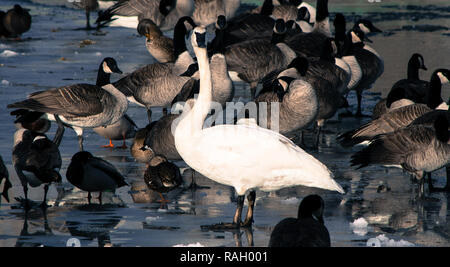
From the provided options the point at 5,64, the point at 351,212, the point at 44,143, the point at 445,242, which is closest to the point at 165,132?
the point at 44,143

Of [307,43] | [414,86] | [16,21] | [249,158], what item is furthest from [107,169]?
[16,21]

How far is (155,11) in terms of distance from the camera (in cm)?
2259

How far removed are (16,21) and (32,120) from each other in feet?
42.5

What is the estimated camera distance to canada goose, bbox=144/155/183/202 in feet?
30.4

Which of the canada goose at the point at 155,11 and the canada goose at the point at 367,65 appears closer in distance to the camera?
the canada goose at the point at 367,65

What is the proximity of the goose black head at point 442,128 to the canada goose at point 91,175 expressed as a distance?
370cm

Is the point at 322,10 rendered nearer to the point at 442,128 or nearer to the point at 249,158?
the point at 442,128

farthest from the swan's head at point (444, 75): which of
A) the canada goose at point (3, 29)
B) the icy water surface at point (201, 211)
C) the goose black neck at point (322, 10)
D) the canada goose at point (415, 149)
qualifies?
the canada goose at point (3, 29)

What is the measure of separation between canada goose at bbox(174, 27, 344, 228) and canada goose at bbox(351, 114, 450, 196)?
155 centimetres

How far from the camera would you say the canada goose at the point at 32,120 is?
1086cm

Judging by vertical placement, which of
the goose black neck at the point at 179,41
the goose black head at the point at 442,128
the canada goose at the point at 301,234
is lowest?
the canada goose at the point at 301,234

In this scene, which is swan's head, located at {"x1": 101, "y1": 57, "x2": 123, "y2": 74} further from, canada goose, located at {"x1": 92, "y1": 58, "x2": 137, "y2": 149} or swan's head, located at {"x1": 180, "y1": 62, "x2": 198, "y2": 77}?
swan's head, located at {"x1": 180, "y1": 62, "x2": 198, "y2": 77}

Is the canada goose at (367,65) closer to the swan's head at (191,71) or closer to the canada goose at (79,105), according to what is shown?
the swan's head at (191,71)
